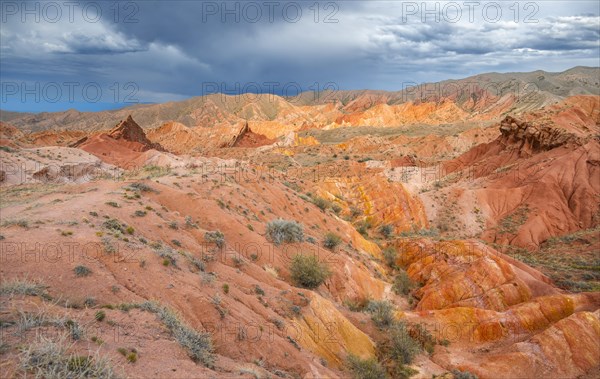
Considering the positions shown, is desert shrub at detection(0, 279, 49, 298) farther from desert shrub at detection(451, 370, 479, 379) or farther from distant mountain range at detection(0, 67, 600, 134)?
distant mountain range at detection(0, 67, 600, 134)

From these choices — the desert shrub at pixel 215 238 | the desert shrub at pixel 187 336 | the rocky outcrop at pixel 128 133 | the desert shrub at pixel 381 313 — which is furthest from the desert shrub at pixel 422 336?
the rocky outcrop at pixel 128 133

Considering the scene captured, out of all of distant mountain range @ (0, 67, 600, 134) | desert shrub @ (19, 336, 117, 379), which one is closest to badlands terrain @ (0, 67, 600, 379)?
desert shrub @ (19, 336, 117, 379)

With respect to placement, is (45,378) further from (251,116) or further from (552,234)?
(251,116)

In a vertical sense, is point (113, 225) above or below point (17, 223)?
below

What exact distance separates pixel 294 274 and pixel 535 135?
3978cm

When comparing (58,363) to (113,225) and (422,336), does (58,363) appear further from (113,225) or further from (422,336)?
(422,336)

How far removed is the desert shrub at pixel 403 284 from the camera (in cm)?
1971

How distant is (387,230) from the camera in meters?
30.5

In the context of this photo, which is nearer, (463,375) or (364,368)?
(364,368)

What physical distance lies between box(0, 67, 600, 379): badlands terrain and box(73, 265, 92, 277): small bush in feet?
0.10

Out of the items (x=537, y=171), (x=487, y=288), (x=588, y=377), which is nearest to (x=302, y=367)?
(x=588, y=377)

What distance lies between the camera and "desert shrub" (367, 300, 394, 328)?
48.4 ft

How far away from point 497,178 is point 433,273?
25733 mm

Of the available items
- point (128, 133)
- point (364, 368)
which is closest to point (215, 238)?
point (364, 368)
